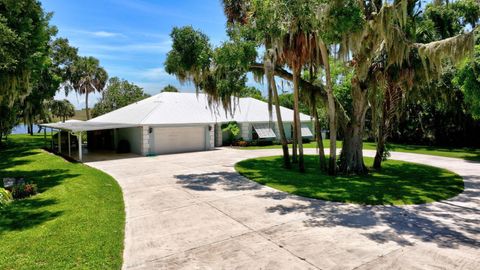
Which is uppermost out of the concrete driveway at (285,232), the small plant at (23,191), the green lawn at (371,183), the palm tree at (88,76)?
the palm tree at (88,76)

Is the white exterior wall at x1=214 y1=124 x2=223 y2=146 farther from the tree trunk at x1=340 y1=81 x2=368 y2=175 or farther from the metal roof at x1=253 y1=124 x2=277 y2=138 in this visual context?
the tree trunk at x1=340 y1=81 x2=368 y2=175

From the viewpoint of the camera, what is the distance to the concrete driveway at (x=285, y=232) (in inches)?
194

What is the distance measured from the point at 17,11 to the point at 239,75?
882cm

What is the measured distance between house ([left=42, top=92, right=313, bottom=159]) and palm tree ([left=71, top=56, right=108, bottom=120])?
54.6 feet

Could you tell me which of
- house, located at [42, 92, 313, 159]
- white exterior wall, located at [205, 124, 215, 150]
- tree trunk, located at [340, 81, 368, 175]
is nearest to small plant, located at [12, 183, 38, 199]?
house, located at [42, 92, 313, 159]

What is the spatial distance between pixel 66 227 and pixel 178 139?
15.4m

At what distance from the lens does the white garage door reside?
20688 millimetres

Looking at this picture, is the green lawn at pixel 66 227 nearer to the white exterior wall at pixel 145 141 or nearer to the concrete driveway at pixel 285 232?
the concrete driveway at pixel 285 232

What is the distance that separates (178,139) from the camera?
21.7 meters

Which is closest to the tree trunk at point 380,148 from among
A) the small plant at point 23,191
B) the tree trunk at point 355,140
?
the tree trunk at point 355,140

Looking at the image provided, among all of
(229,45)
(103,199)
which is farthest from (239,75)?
(103,199)

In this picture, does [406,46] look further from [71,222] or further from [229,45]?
[71,222]

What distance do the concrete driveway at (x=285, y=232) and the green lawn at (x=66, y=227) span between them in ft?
1.29

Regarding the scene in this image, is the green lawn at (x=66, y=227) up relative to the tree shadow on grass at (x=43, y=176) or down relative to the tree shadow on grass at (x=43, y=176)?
down
